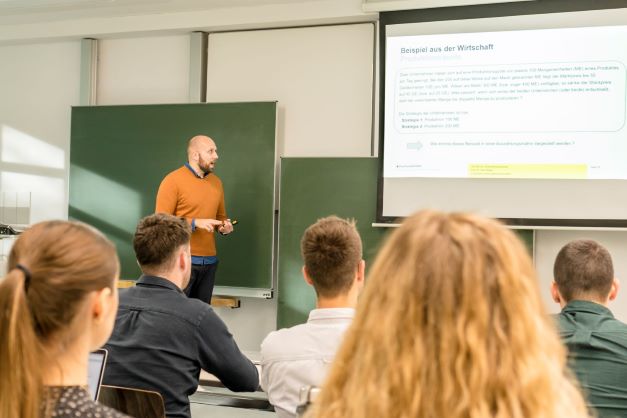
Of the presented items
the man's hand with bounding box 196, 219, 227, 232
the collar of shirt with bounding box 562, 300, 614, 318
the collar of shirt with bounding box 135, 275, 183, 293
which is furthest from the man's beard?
the collar of shirt with bounding box 562, 300, 614, 318

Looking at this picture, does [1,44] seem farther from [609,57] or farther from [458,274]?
[458,274]

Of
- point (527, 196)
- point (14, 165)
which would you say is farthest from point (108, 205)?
point (527, 196)

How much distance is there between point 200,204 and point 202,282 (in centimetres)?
59

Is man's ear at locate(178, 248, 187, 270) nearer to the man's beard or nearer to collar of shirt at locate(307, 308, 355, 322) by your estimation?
collar of shirt at locate(307, 308, 355, 322)

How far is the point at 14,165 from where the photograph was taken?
20.4 ft

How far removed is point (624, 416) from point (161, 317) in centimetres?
141

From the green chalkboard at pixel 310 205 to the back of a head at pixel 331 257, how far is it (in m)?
2.78

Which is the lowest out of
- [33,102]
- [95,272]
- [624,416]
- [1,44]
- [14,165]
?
[624,416]

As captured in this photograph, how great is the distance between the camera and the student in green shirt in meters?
1.91

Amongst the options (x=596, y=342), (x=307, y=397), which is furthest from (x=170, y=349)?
(x=596, y=342)

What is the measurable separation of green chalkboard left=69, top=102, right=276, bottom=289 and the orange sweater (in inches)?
12.4

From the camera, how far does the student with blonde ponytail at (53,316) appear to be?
41.9 inches

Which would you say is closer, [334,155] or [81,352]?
[81,352]

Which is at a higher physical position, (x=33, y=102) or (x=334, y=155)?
(x=33, y=102)
